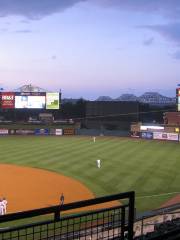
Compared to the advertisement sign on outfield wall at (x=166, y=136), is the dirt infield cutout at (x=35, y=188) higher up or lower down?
lower down

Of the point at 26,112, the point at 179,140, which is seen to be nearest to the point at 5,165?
the point at 179,140

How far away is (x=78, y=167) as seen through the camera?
34.3m

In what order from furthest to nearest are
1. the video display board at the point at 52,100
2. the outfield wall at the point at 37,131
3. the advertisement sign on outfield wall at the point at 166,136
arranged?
the video display board at the point at 52,100
the outfield wall at the point at 37,131
the advertisement sign on outfield wall at the point at 166,136

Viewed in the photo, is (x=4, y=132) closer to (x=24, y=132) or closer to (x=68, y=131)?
(x=24, y=132)

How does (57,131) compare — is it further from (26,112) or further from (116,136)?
(26,112)


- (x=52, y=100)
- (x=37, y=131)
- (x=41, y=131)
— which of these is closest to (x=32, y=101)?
(x=52, y=100)

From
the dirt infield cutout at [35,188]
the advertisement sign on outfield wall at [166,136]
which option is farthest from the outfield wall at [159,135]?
the dirt infield cutout at [35,188]

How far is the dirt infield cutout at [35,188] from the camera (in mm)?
22641

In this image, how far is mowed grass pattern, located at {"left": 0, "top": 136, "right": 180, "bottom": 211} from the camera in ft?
88.0

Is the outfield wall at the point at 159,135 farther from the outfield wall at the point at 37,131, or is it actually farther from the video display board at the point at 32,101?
the video display board at the point at 32,101

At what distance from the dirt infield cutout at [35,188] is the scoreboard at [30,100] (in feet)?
118

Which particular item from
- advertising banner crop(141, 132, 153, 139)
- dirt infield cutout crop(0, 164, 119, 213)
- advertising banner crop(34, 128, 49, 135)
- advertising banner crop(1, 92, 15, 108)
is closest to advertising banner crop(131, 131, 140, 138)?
advertising banner crop(141, 132, 153, 139)

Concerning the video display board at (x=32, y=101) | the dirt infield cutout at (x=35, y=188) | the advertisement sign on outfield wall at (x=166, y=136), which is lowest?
the dirt infield cutout at (x=35, y=188)

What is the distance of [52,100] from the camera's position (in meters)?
69.1
